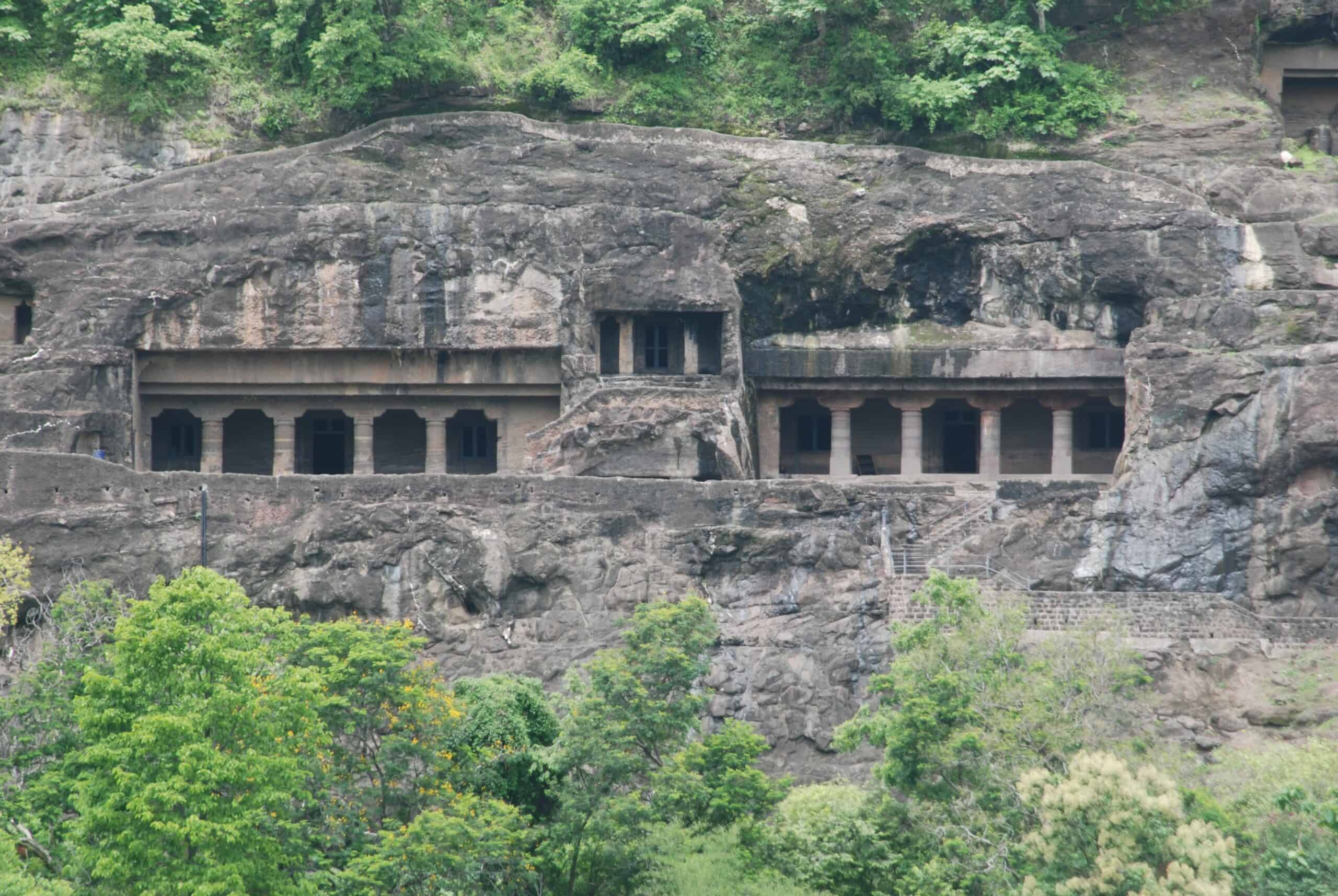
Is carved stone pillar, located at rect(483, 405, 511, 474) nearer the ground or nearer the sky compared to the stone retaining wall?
nearer the sky

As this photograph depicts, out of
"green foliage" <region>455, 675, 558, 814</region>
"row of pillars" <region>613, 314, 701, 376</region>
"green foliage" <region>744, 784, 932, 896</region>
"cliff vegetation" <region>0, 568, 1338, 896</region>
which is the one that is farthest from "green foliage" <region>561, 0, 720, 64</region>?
"green foliage" <region>744, 784, 932, 896</region>

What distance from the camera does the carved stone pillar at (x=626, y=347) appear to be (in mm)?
49531

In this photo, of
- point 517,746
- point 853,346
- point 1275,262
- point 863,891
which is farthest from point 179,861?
point 1275,262

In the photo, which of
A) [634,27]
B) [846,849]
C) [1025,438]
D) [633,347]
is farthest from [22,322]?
[846,849]

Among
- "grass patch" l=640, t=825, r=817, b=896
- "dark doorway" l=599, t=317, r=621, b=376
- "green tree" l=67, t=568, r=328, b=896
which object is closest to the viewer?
"green tree" l=67, t=568, r=328, b=896

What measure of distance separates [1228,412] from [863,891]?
1425 centimetres

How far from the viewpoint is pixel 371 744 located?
35.8 metres

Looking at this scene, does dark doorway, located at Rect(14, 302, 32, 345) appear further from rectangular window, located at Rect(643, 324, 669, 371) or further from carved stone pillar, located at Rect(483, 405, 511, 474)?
rectangular window, located at Rect(643, 324, 669, 371)

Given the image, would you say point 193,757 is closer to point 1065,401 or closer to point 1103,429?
point 1065,401

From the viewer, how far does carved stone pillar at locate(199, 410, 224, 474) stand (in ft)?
165

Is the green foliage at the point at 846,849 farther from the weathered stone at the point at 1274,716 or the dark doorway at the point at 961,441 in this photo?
the dark doorway at the point at 961,441

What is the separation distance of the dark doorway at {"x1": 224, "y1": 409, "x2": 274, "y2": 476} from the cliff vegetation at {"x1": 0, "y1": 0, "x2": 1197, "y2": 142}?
21.5 feet

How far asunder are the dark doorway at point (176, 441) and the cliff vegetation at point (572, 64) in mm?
6460

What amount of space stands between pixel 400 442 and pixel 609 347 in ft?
19.9
